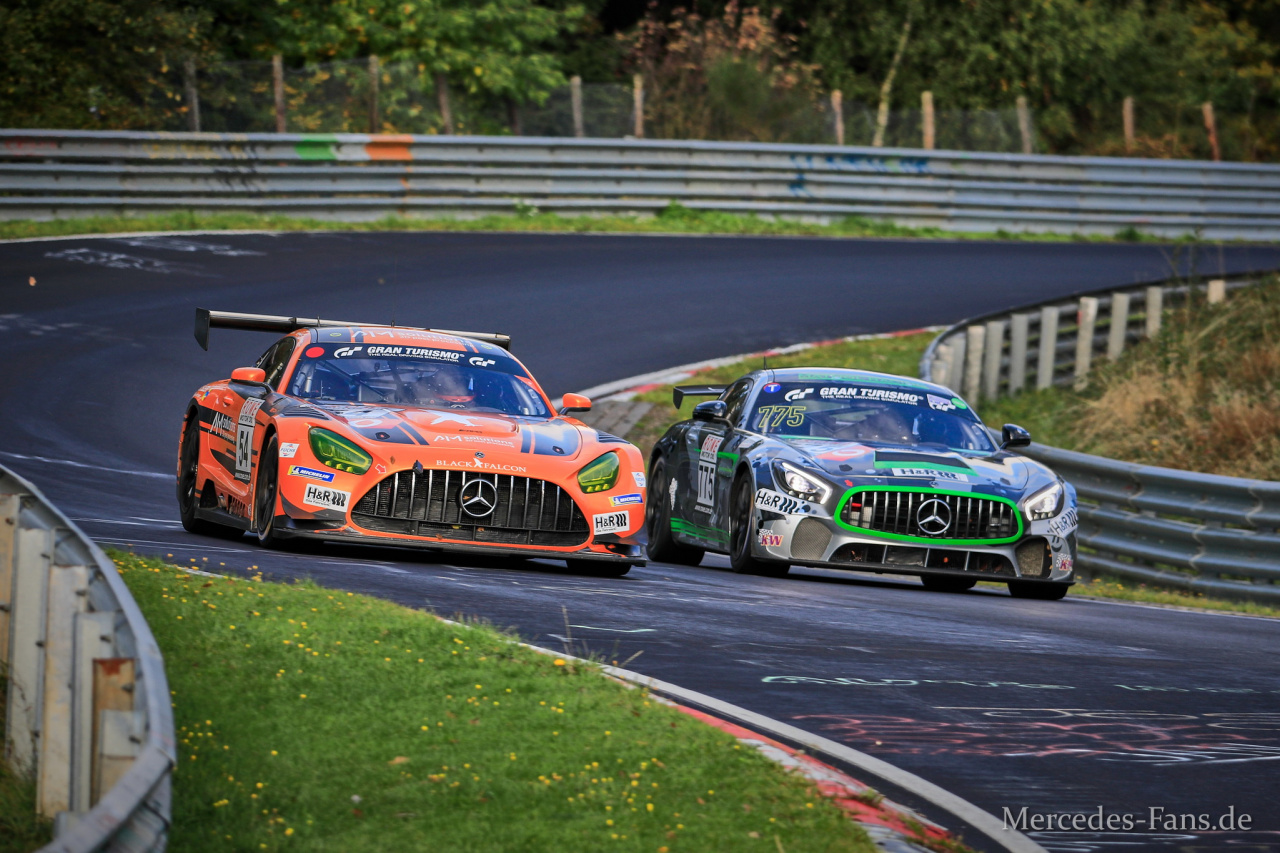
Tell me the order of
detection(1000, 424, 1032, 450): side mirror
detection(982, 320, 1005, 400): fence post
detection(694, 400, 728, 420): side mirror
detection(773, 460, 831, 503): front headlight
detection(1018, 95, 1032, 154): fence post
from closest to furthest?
detection(773, 460, 831, 503): front headlight → detection(1000, 424, 1032, 450): side mirror → detection(694, 400, 728, 420): side mirror → detection(982, 320, 1005, 400): fence post → detection(1018, 95, 1032, 154): fence post

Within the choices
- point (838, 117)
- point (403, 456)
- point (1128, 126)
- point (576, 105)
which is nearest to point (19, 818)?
point (403, 456)

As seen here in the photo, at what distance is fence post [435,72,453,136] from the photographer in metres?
31.1

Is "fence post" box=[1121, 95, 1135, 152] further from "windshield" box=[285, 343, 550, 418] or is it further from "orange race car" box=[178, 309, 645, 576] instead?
"windshield" box=[285, 343, 550, 418]

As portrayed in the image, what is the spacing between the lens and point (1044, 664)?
8672 mm

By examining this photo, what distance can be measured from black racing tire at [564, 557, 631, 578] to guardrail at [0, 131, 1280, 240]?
16.0 meters

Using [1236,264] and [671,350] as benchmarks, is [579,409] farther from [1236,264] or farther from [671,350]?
[1236,264]

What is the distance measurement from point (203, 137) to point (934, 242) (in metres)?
12.5

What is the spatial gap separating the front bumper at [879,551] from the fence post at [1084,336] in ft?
32.9

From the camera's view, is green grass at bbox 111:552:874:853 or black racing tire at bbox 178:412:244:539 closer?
green grass at bbox 111:552:874:853

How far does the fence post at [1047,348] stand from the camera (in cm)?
2158

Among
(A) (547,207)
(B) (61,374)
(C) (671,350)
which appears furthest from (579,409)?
(A) (547,207)

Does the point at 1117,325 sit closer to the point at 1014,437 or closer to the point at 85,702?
the point at 1014,437

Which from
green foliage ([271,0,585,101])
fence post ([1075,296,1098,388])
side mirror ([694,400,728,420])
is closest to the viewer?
side mirror ([694,400,728,420])
